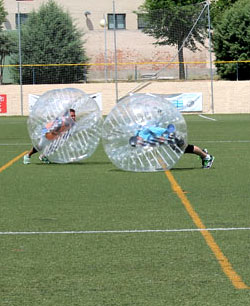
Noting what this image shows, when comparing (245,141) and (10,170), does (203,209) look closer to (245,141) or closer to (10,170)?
(10,170)

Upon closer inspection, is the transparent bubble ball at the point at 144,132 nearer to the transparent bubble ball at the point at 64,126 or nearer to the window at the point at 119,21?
the transparent bubble ball at the point at 64,126

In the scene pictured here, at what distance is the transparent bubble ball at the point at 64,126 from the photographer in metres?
17.7

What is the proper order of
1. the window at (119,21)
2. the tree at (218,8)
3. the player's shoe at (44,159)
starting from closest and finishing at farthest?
the player's shoe at (44,159) → the tree at (218,8) → the window at (119,21)

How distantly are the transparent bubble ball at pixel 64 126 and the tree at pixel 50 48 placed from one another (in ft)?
99.6

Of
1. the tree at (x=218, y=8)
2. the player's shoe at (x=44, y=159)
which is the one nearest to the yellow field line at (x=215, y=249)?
the player's shoe at (x=44, y=159)

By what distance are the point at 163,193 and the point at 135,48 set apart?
144 ft

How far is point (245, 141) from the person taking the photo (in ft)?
84.2

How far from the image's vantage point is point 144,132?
15.8 metres

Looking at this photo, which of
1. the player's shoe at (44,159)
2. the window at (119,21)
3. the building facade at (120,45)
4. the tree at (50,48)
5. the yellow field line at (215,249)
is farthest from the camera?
the window at (119,21)

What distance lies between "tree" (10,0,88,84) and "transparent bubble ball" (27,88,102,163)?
30.4 m

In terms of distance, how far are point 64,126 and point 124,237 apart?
785 cm

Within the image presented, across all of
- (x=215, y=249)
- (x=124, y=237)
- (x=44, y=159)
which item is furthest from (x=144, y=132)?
(x=215, y=249)

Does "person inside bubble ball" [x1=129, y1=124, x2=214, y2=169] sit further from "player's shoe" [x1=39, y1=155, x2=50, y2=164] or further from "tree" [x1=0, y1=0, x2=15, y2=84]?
"tree" [x1=0, y1=0, x2=15, y2=84]

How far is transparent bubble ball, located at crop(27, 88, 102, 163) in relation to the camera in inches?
696
